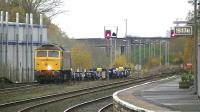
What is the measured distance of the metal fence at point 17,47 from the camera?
169ft

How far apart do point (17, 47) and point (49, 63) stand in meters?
7.46

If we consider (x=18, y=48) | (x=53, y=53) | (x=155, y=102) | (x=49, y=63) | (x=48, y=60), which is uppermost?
(x=18, y=48)

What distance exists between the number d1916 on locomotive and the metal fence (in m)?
4.41

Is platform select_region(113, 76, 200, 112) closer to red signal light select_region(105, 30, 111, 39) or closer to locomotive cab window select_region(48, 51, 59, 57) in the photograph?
red signal light select_region(105, 30, 111, 39)

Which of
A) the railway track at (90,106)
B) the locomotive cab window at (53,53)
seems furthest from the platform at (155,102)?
the locomotive cab window at (53,53)

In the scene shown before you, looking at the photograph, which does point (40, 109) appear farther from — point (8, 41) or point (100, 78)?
point (100, 78)

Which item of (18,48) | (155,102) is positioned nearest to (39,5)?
(18,48)

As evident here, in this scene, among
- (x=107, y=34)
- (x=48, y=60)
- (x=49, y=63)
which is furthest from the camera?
(x=48, y=60)

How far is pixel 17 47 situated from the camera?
5284 cm

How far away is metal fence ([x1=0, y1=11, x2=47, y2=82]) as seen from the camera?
169ft

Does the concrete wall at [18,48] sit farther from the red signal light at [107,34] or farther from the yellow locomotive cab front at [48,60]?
the red signal light at [107,34]

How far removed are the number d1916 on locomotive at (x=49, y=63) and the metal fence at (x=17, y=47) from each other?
14.5ft

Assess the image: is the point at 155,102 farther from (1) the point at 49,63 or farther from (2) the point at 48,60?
(2) the point at 48,60

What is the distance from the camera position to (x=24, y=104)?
25.8m
